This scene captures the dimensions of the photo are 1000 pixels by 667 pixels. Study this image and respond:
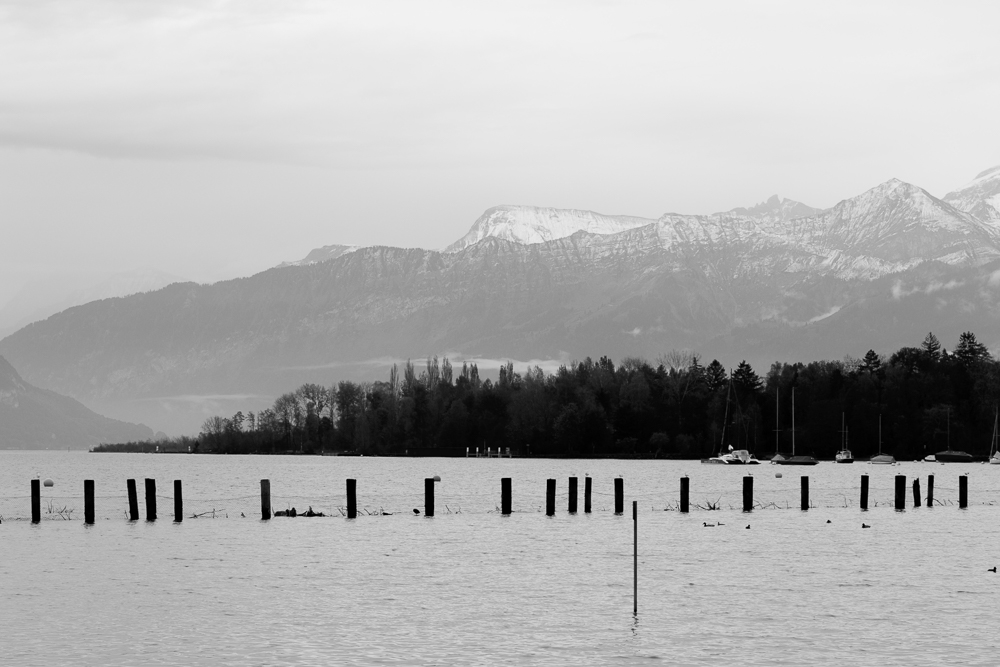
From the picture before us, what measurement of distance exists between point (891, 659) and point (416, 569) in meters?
19.6

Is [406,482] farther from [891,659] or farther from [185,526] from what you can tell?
[891,659]

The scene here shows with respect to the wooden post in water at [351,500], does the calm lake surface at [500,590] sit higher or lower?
lower

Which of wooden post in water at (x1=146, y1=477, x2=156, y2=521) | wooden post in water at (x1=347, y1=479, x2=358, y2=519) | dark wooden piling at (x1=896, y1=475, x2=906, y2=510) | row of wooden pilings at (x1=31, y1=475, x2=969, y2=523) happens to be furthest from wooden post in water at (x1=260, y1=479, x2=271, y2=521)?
dark wooden piling at (x1=896, y1=475, x2=906, y2=510)

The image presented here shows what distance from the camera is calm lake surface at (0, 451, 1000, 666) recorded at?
107ft

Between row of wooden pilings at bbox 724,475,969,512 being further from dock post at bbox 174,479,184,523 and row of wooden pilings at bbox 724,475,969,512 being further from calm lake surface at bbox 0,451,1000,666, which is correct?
dock post at bbox 174,479,184,523

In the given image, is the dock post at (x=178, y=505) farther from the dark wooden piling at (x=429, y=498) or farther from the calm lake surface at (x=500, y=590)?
the dark wooden piling at (x=429, y=498)

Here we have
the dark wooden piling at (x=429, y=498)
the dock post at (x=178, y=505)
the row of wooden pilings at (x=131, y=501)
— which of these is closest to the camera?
the row of wooden pilings at (x=131, y=501)

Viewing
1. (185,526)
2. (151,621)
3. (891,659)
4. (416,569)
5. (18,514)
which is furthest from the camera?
(18,514)

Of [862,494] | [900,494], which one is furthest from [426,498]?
[900,494]

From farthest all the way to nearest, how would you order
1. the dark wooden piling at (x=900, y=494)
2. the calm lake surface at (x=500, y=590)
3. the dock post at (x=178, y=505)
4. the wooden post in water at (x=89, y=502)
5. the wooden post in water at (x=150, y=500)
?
1. the dark wooden piling at (x=900, y=494)
2. the dock post at (x=178, y=505)
3. the wooden post in water at (x=150, y=500)
4. the wooden post in water at (x=89, y=502)
5. the calm lake surface at (x=500, y=590)

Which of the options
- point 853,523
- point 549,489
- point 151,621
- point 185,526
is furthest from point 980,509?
point 151,621

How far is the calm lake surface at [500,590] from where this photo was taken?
32.5 metres

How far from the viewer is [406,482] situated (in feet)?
436

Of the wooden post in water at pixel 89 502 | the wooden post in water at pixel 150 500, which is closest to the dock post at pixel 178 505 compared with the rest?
the wooden post in water at pixel 150 500
